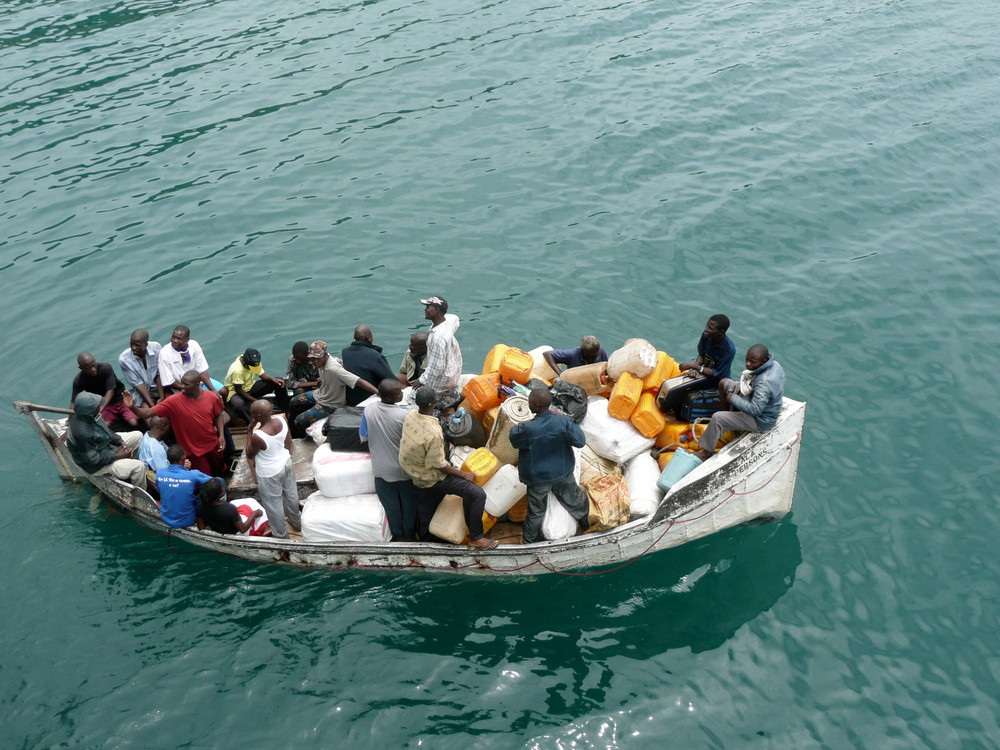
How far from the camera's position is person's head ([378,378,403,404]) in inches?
317

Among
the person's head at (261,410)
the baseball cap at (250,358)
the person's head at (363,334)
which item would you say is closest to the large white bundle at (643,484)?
the person's head at (363,334)

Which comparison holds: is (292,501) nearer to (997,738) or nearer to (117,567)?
(117,567)

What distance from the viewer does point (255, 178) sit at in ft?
61.8

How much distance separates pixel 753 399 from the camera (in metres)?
9.08

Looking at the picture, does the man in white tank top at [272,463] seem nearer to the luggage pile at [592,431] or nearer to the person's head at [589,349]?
the luggage pile at [592,431]

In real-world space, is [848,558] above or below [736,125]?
below

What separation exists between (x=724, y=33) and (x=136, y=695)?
77.0 feet

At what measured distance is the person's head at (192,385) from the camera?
9.53 meters

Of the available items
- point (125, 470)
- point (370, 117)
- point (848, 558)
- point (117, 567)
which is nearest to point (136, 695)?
point (117, 567)

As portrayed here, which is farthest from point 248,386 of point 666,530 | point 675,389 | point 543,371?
point 666,530

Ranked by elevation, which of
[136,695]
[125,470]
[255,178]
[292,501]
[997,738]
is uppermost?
[255,178]

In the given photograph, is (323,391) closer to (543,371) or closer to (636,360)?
(543,371)

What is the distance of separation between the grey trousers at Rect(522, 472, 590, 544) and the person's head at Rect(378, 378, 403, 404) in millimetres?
1897

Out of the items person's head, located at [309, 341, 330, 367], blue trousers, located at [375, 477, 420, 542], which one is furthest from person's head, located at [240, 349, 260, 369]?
blue trousers, located at [375, 477, 420, 542]
